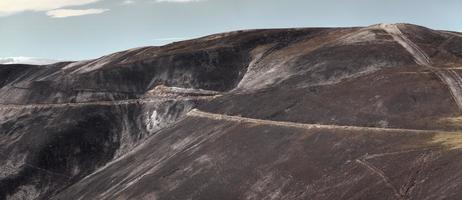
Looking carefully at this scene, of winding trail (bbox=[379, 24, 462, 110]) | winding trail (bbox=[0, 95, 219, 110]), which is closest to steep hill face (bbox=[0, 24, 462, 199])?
winding trail (bbox=[379, 24, 462, 110])

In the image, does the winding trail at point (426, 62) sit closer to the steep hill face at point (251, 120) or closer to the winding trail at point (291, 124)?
the steep hill face at point (251, 120)

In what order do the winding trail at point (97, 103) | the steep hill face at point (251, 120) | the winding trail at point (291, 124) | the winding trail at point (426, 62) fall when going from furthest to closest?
the winding trail at point (97, 103) → the winding trail at point (426, 62) → the winding trail at point (291, 124) → the steep hill face at point (251, 120)

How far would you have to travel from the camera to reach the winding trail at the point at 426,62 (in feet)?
207

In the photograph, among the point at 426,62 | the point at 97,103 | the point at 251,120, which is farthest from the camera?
the point at 97,103

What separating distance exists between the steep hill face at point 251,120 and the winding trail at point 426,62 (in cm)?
23

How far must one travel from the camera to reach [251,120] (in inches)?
2896

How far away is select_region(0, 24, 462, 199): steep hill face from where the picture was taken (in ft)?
169

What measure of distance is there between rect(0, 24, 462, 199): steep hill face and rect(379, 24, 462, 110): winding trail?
0.23 m

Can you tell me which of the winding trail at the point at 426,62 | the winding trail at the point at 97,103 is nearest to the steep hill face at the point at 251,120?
the winding trail at the point at 426,62

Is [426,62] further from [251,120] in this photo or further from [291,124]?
[251,120]

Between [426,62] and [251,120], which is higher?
[426,62]

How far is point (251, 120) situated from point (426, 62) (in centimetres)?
2423

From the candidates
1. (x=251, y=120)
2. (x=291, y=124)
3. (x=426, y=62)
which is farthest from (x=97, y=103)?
(x=426, y=62)

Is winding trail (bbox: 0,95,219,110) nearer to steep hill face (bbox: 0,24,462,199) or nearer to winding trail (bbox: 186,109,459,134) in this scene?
steep hill face (bbox: 0,24,462,199)
